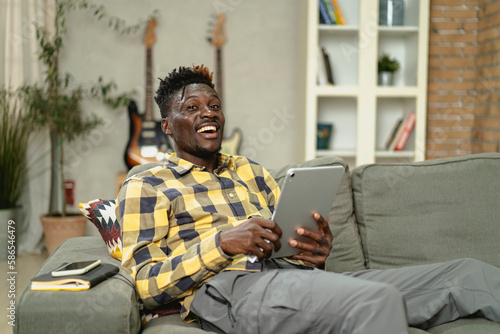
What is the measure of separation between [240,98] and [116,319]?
273 centimetres

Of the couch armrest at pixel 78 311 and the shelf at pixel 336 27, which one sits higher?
the shelf at pixel 336 27

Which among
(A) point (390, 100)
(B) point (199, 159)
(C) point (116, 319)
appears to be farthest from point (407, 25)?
(C) point (116, 319)

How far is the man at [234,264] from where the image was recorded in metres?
1.17

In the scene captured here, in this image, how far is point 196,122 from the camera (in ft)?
5.47

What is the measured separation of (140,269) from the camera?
1.38 meters

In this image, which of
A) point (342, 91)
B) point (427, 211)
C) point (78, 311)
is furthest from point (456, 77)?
point (78, 311)

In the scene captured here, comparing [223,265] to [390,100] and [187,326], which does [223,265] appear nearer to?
[187,326]

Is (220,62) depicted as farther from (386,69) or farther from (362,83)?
(386,69)

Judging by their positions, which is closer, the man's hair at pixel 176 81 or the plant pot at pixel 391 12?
the man's hair at pixel 176 81

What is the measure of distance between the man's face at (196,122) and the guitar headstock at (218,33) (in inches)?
81.1

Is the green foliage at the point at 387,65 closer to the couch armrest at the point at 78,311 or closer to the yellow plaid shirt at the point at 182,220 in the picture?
the yellow plaid shirt at the point at 182,220

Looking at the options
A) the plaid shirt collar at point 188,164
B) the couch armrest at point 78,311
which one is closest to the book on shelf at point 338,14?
the plaid shirt collar at point 188,164

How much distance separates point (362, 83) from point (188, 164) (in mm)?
2063

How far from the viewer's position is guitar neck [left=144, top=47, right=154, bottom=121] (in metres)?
3.57
